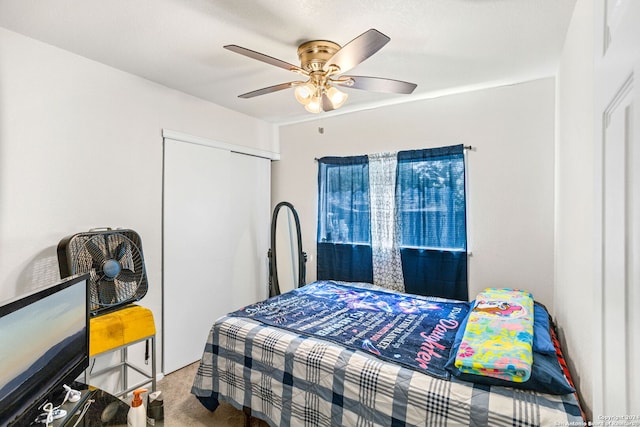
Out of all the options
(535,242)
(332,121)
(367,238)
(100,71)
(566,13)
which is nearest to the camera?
(566,13)

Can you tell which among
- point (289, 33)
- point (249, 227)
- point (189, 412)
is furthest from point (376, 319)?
point (289, 33)

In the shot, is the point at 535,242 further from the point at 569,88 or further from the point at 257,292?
the point at 257,292

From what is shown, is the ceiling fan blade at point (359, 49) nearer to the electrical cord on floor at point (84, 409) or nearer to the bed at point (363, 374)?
the bed at point (363, 374)

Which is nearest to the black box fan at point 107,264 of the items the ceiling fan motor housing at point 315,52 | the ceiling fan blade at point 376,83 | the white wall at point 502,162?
the ceiling fan motor housing at point 315,52

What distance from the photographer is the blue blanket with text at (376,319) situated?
1858 mm

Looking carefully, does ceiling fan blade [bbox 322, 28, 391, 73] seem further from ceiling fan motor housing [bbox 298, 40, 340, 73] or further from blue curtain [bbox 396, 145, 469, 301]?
blue curtain [bbox 396, 145, 469, 301]

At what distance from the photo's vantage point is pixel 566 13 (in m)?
1.77

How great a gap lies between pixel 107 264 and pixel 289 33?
5.88 ft

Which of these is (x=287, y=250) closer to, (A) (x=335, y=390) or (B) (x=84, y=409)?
(A) (x=335, y=390)

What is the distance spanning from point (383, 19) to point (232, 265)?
2.63 meters

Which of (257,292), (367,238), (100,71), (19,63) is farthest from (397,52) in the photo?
(257,292)

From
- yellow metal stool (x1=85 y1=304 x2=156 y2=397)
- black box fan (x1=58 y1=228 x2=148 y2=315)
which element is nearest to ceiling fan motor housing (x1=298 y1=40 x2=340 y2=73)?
black box fan (x1=58 y1=228 x2=148 y2=315)

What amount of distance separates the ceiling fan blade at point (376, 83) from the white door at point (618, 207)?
4.38 feet

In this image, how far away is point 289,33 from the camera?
1.95 meters
